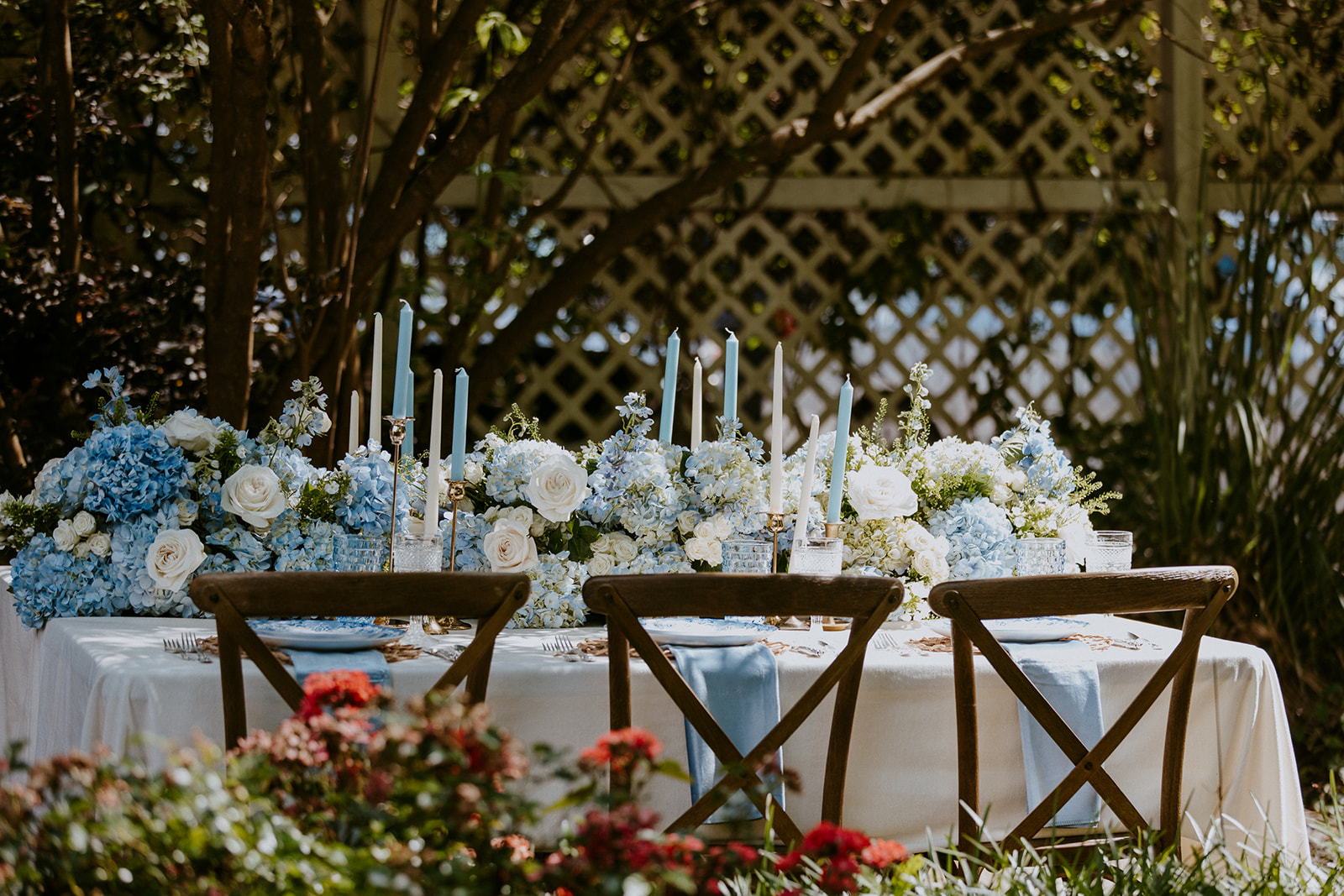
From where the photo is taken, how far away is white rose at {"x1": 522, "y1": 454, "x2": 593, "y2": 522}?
194 cm

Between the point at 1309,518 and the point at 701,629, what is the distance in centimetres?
202

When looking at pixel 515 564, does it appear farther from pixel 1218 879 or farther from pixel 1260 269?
pixel 1260 269

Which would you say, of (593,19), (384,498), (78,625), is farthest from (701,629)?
(593,19)

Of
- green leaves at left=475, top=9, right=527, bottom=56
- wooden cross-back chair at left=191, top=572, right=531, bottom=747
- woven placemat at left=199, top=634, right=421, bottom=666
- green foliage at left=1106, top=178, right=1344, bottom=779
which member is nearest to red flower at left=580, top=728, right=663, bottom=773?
wooden cross-back chair at left=191, top=572, right=531, bottom=747

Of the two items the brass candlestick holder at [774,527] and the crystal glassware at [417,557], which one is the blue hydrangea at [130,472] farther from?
the brass candlestick holder at [774,527]

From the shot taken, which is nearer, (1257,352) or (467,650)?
(467,650)

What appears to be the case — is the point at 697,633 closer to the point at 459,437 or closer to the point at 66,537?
the point at 459,437

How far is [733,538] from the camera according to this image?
2010 mm

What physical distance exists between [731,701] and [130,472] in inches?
36.6

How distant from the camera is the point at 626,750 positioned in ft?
3.11

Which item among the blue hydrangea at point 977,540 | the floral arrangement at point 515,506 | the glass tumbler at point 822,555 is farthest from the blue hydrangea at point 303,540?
the blue hydrangea at point 977,540

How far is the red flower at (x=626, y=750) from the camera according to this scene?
934 mm

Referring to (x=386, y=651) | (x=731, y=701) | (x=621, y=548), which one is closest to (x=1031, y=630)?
(x=731, y=701)

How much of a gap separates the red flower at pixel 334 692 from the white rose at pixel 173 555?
830 mm
